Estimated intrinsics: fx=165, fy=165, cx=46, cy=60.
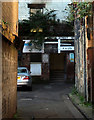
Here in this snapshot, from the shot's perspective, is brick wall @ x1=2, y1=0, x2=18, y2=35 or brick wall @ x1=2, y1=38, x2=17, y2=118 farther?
brick wall @ x1=2, y1=0, x2=18, y2=35

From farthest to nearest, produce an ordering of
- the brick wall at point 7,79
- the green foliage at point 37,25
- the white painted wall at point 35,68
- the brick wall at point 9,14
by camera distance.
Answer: the white painted wall at point 35,68 < the green foliage at point 37,25 < the brick wall at point 9,14 < the brick wall at point 7,79

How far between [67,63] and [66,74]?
1455 mm

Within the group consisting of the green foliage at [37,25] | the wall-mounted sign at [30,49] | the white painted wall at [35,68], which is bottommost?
the white painted wall at [35,68]

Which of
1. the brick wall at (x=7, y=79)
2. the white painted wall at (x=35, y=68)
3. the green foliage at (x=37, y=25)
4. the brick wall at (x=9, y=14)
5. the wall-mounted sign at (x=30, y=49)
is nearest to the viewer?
the brick wall at (x=7, y=79)

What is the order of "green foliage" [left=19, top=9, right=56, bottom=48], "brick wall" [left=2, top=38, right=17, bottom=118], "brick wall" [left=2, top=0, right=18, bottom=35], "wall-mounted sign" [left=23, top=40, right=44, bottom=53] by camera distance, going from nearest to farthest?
"brick wall" [left=2, top=38, right=17, bottom=118] < "brick wall" [left=2, top=0, right=18, bottom=35] < "green foliage" [left=19, top=9, right=56, bottom=48] < "wall-mounted sign" [left=23, top=40, right=44, bottom=53]

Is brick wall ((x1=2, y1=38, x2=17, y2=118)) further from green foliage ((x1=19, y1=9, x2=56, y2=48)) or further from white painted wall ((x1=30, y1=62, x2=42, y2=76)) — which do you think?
white painted wall ((x1=30, y1=62, x2=42, y2=76))

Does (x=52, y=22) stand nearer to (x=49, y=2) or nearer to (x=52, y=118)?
(x=49, y=2)

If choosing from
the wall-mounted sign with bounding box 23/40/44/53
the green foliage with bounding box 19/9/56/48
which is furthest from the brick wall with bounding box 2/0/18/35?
the wall-mounted sign with bounding box 23/40/44/53

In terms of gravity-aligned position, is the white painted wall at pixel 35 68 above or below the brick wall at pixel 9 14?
below

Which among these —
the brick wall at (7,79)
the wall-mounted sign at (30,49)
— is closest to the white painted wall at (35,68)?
the wall-mounted sign at (30,49)

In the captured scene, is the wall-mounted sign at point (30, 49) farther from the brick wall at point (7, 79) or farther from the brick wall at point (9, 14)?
the brick wall at point (7, 79)

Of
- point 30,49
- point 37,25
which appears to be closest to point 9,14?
point 37,25

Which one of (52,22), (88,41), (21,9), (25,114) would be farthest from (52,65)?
(25,114)

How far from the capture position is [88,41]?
7.53 meters
